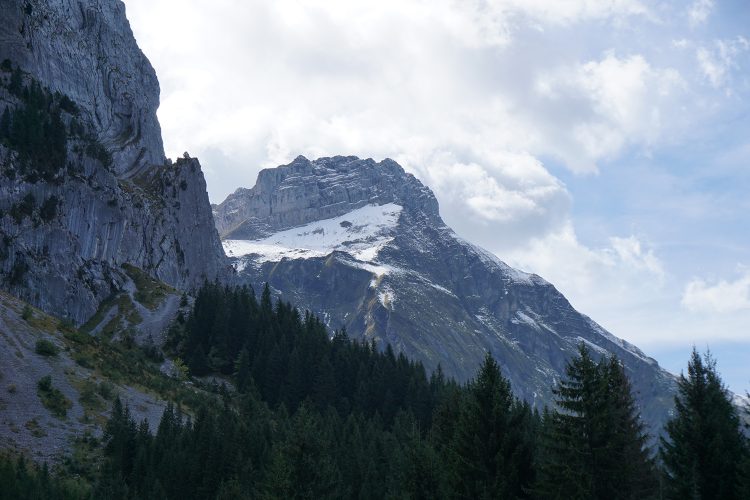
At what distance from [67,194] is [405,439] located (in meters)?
91.7

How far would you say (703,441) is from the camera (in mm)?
36812

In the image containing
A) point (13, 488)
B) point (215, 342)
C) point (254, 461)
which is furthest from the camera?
point (215, 342)

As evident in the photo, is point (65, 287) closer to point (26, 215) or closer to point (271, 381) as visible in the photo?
point (26, 215)

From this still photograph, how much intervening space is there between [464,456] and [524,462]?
3108 millimetres

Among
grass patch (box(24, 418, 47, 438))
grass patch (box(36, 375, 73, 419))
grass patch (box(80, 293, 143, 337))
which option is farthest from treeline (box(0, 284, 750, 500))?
grass patch (box(80, 293, 143, 337))

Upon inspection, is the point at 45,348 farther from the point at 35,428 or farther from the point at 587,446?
the point at 587,446

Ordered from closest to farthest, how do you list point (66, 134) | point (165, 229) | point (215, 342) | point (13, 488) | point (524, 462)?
1. point (524, 462)
2. point (13, 488)
3. point (215, 342)
4. point (66, 134)
5. point (165, 229)

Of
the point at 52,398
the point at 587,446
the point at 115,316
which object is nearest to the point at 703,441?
the point at 587,446

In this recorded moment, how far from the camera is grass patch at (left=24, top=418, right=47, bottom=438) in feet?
211

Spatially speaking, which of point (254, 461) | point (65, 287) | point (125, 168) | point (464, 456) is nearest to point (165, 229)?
point (125, 168)

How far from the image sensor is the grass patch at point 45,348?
79.4 metres

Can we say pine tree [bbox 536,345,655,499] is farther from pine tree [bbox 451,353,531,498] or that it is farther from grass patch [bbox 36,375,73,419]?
grass patch [bbox 36,375,73,419]

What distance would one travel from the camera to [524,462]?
36.1m

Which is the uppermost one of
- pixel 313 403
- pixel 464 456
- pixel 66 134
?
pixel 66 134
